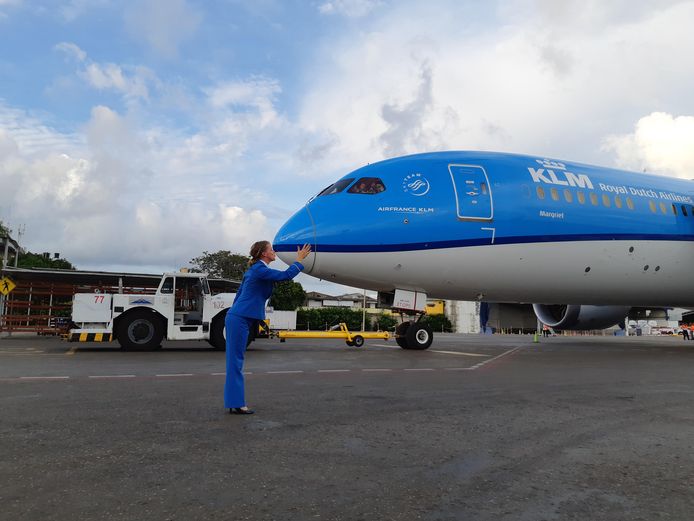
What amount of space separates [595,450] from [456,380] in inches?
136

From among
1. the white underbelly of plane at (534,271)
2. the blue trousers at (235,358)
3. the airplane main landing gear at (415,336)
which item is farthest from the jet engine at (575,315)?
the blue trousers at (235,358)

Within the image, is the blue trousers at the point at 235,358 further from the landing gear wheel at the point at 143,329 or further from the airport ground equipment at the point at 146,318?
the landing gear wheel at the point at 143,329

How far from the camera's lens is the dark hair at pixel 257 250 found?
16.4 ft

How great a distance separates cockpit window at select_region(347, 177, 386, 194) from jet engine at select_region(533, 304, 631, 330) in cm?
818

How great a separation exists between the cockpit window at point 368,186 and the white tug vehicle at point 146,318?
4.64 meters

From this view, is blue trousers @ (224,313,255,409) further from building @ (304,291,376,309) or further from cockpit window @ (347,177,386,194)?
building @ (304,291,376,309)

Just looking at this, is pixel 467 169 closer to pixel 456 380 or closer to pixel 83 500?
pixel 456 380

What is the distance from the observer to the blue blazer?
191 inches

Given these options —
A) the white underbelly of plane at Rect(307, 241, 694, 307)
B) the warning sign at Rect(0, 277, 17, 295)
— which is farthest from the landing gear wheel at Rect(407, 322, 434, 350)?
the warning sign at Rect(0, 277, 17, 295)

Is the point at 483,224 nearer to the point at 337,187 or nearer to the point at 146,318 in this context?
the point at 337,187

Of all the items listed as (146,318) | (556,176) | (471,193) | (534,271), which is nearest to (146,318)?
(146,318)

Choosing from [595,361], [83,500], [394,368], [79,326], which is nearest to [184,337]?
[79,326]

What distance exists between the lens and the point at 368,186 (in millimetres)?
10891

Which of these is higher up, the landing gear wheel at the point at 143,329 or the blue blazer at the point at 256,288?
the blue blazer at the point at 256,288
